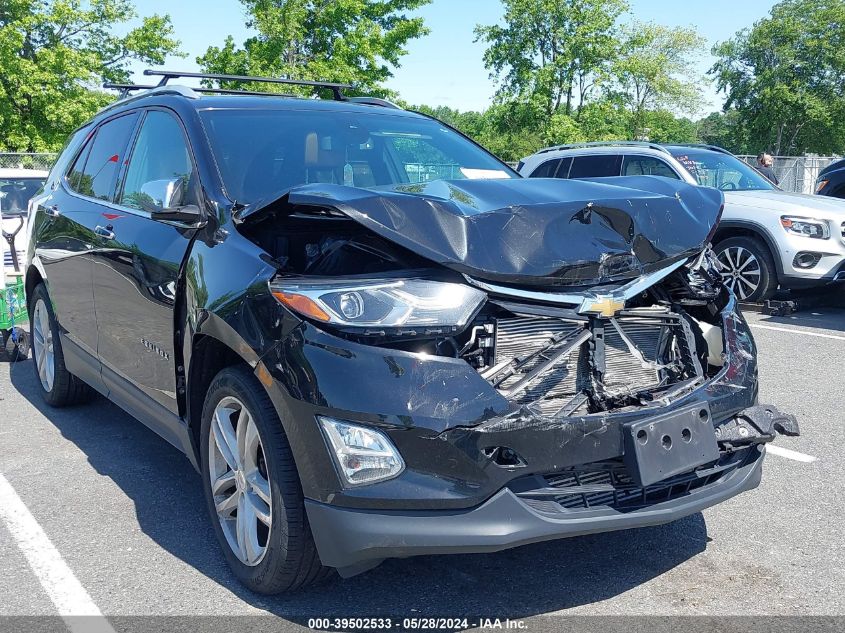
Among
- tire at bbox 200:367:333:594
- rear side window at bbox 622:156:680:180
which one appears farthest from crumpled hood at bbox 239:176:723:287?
rear side window at bbox 622:156:680:180

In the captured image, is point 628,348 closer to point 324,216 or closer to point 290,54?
point 324,216

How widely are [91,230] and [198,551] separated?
1874 millimetres

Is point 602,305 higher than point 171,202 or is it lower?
lower

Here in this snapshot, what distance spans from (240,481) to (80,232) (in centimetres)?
218

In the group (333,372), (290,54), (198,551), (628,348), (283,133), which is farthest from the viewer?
(290,54)

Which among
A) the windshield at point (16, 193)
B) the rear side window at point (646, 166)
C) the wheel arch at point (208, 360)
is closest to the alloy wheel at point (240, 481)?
the wheel arch at point (208, 360)

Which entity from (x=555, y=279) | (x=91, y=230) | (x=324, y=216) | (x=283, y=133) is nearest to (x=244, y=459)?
(x=324, y=216)

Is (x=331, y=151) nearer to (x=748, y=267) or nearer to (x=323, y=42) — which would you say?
(x=748, y=267)

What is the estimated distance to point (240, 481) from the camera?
3.03 metres

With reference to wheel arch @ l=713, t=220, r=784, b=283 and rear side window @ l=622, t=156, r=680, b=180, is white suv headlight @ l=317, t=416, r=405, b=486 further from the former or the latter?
rear side window @ l=622, t=156, r=680, b=180

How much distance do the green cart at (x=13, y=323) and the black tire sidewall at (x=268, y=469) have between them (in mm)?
4529

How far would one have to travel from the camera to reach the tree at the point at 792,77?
5731cm

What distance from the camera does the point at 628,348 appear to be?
9.59ft

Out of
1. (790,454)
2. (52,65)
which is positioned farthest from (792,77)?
(790,454)
